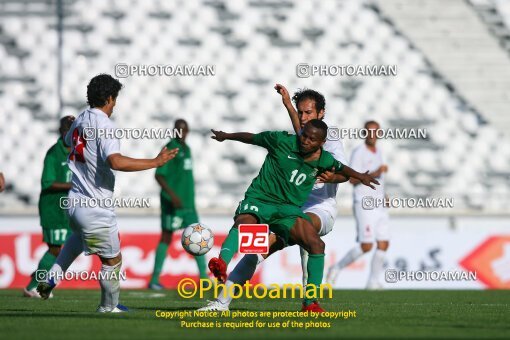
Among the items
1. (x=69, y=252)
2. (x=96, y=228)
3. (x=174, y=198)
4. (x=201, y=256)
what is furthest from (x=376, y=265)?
(x=96, y=228)

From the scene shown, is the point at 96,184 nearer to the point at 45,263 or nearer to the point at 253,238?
the point at 253,238

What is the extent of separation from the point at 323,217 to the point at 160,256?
17.7 feet

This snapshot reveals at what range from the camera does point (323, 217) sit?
8.98 m

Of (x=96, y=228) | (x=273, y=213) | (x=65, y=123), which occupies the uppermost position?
(x=65, y=123)

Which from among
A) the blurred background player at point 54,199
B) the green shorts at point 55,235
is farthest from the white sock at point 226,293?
the green shorts at point 55,235

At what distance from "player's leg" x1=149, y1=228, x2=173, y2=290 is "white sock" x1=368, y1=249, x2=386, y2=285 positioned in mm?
2885

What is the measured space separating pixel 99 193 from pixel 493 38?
13501 millimetres

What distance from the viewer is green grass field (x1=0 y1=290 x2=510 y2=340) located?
259 inches

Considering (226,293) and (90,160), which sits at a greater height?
(90,160)

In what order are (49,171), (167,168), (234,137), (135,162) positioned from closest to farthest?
1. (135,162)
2. (234,137)
3. (49,171)
4. (167,168)

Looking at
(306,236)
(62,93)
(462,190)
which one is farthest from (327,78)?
(306,236)

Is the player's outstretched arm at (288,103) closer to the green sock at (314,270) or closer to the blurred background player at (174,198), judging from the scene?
the green sock at (314,270)

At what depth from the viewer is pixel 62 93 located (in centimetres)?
1805

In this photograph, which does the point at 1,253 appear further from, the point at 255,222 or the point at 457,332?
the point at 457,332
